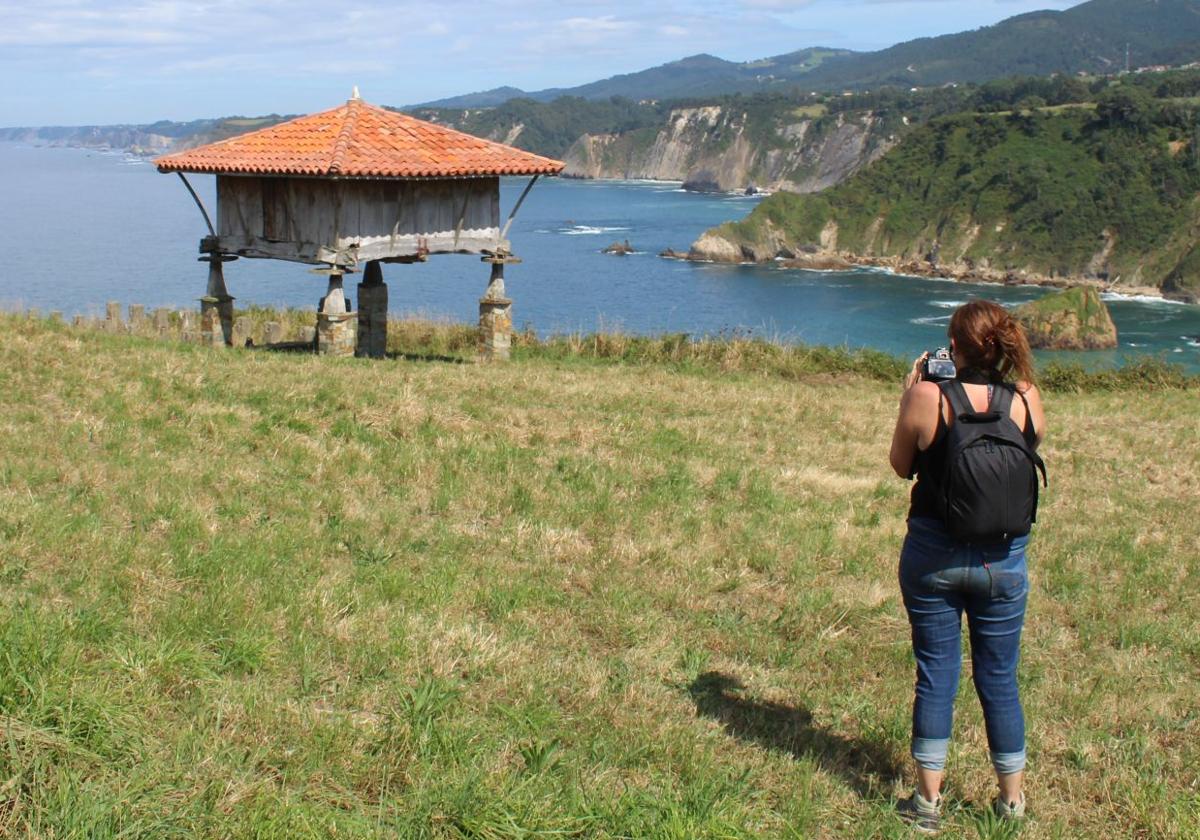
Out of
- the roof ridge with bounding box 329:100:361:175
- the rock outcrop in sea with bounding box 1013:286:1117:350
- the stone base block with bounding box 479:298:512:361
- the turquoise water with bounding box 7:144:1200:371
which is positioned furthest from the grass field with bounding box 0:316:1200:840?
the rock outcrop in sea with bounding box 1013:286:1117:350

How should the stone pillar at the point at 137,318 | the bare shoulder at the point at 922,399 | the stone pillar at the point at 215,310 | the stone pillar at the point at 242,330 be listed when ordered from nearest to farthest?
1. the bare shoulder at the point at 922,399
2. the stone pillar at the point at 215,310
3. the stone pillar at the point at 242,330
4. the stone pillar at the point at 137,318

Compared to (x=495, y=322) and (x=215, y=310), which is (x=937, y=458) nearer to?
(x=495, y=322)

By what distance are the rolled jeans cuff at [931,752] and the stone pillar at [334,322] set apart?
41.5 feet

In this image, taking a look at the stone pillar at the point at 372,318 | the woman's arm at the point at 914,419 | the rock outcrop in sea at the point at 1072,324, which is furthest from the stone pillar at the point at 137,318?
the rock outcrop in sea at the point at 1072,324

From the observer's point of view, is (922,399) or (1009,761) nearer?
(922,399)

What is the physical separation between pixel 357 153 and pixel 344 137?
48 centimetres

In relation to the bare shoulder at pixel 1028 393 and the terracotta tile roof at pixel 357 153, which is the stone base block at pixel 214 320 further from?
the bare shoulder at pixel 1028 393

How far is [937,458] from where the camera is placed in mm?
4191

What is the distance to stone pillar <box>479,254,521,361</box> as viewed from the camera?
17516 mm

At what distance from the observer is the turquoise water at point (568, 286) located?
60688 millimetres

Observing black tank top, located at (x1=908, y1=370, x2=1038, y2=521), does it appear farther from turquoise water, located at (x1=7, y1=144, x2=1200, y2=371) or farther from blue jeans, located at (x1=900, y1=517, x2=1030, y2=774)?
turquoise water, located at (x1=7, y1=144, x2=1200, y2=371)

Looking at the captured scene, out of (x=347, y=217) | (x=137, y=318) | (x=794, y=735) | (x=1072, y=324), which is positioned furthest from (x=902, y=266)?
(x=794, y=735)

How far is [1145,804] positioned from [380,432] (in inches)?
270

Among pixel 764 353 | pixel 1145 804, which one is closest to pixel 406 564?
pixel 1145 804
